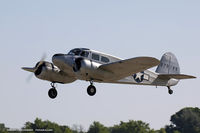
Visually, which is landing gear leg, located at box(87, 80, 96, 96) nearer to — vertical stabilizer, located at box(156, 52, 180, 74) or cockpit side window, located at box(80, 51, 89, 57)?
cockpit side window, located at box(80, 51, 89, 57)

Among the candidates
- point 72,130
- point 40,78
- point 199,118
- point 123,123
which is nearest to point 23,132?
point 72,130

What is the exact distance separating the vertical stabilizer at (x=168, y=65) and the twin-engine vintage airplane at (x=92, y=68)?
3.78m

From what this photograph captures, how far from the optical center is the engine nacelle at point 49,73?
105ft

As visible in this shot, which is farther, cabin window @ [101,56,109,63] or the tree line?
the tree line

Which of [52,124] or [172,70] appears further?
[52,124]

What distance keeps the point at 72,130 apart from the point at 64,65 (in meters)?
36.6

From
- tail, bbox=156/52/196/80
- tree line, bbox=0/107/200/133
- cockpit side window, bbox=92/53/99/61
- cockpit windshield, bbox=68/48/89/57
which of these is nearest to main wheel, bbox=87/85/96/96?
A: cockpit side window, bbox=92/53/99/61

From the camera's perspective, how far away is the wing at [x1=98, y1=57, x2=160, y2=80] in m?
29.1

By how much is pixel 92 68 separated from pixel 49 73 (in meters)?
3.21

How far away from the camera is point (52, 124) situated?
72.9 m

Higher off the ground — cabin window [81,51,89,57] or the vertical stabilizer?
the vertical stabilizer

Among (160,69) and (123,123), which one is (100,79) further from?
(123,123)

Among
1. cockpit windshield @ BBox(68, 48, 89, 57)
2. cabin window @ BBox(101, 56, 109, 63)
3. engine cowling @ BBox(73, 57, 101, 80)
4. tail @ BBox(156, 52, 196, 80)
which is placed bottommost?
engine cowling @ BBox(73, 57, 101, 80)

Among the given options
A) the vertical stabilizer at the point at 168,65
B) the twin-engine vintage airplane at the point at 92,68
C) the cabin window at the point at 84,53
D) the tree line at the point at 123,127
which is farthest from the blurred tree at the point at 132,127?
the cabin window at the point at 84,53
